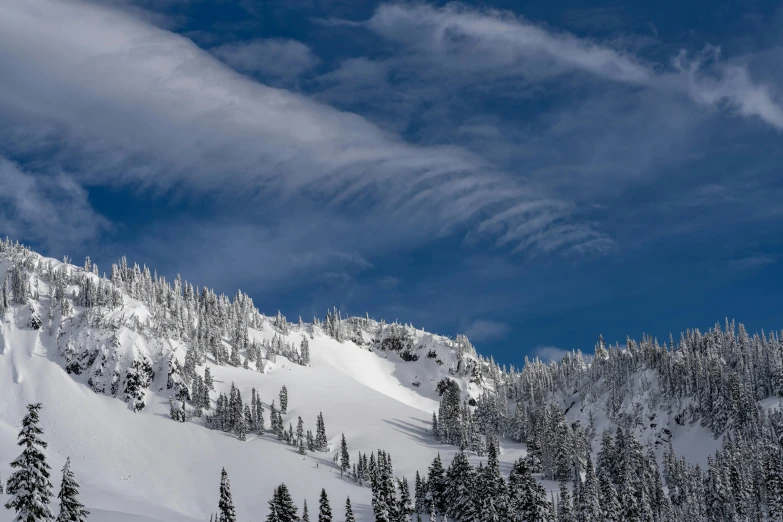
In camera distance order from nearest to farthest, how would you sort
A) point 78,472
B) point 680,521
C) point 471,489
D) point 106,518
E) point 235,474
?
1. point 106,518
2. point 471,489
3. point 680,521
4. point 78,472
5. point 235,474

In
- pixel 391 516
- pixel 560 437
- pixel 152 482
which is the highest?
pixel 560 437

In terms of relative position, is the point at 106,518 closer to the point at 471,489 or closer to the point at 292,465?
the point at 471,489

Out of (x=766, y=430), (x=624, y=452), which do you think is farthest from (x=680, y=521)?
(x=766, y=430)

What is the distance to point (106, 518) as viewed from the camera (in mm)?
83625

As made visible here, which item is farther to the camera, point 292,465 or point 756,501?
point 292,465

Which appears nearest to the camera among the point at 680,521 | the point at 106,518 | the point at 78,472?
the point at 106,518

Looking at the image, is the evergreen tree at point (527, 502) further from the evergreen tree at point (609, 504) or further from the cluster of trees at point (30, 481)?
the cluster of trees at point (30, 481)

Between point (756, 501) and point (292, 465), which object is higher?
point (292, 465)

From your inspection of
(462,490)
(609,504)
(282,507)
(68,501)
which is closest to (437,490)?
(462,490)

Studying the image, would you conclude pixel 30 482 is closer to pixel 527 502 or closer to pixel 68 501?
pixel 68 501

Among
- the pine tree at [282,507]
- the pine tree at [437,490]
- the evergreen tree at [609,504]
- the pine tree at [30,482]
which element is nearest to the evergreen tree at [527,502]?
the evergreen tree at [609,504]

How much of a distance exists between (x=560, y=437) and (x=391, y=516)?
376 ft

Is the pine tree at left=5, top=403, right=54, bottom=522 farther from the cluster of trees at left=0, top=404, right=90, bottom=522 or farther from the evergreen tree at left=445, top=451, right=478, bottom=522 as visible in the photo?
the evergreen tree at left=445, top=451, right=478, bottom=522

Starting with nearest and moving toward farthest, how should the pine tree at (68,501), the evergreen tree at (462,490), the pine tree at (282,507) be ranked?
the pine tree at (68,501), the pine tree at (282,507), the evergreen tree at (462,490)
